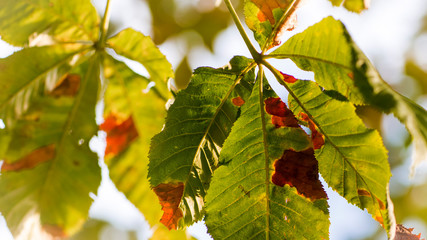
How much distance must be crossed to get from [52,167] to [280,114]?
0.80 m

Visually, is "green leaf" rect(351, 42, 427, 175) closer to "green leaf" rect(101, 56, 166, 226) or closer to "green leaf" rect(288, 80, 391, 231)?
"green leaf" rect(288, 80, 391, 231)

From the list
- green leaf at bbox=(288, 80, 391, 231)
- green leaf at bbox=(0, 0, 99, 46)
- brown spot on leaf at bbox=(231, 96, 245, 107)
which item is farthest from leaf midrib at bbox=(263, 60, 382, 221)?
green leaf at bbox=(0, 0, 99, 46)

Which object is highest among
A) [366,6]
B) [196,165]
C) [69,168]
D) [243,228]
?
[69,168]

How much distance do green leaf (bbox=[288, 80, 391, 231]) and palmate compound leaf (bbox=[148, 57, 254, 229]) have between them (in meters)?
0.19

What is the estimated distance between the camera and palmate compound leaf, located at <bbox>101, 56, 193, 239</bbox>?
55.7 inches

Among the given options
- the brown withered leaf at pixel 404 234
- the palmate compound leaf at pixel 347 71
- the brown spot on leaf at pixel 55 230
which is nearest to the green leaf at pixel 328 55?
the palmate compound leaf at pixel 347 71

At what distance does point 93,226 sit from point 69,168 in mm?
2698

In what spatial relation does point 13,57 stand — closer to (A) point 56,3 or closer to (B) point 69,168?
(A) point 56,3

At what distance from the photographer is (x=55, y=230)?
135cm

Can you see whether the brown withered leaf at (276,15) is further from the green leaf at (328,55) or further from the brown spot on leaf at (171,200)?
the brown spot on leaf at (171,200)

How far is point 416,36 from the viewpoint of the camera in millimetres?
3734

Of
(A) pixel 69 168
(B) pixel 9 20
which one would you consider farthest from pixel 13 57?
(A) pixel 69 168

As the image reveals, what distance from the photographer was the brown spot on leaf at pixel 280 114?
1035 mm

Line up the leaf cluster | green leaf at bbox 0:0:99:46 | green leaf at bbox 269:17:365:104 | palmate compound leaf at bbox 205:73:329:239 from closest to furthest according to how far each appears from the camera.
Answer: green leaf at bbox 269:17:365:104, the leaf cluster, palmate compound leaf at bbox 205:73:329:239, green leaf at bbox 0:0:99:46
